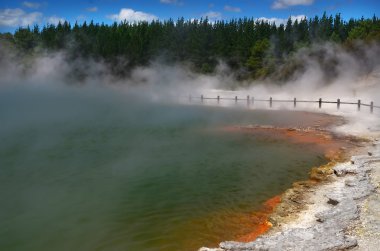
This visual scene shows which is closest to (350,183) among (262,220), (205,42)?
(262,220)

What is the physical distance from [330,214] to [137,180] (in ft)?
25.6

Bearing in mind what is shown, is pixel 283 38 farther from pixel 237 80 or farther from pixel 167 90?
pixel 167 90

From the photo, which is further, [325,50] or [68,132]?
[325,50]

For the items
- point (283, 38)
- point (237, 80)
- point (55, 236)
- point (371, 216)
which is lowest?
point (55, 236)

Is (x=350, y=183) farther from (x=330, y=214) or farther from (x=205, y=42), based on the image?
(x=205, y=42)

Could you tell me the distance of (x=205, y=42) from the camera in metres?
64.2

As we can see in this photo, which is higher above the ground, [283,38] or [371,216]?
[283,38]

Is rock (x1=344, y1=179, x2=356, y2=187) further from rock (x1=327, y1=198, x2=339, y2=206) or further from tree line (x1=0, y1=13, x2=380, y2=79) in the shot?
tree line (x1=0, y1=13, x2=380, y2=79)

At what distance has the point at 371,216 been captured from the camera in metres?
9.94

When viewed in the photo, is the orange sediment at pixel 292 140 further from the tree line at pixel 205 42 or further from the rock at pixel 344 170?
the tree line at pixel 205 42

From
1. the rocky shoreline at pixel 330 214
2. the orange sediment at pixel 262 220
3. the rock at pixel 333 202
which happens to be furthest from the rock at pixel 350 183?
the orange sediment at pixel 262 220

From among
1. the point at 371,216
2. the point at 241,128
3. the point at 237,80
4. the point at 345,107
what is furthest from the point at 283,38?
the point at 371,216

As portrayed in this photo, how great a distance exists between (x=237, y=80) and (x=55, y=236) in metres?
52.0

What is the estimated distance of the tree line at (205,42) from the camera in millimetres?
59469
